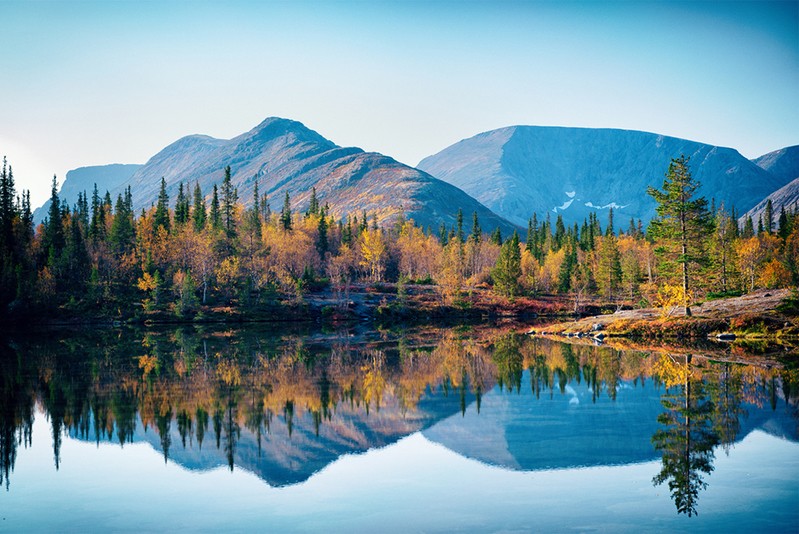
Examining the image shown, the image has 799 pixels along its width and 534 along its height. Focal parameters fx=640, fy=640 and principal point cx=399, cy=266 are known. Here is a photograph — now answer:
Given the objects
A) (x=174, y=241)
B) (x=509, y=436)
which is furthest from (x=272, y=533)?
(x=174, y=241)

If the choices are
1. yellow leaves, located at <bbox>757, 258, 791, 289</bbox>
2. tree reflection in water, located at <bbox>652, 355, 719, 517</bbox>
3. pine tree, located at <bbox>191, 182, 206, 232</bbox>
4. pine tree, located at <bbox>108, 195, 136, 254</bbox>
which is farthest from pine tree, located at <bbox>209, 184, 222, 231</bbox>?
tree reflection in water, located at <bbox>652, 355, 719, 517</bbox>

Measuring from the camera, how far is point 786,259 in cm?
8950

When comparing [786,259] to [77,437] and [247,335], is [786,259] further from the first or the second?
[77,437]

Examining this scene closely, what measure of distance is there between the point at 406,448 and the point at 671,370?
20023mm

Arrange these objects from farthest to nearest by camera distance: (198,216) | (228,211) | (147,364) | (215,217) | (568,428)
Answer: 1. (198,216)
2. (215,217)
3. (228,211)
4. (147,364)
5. (568,428)

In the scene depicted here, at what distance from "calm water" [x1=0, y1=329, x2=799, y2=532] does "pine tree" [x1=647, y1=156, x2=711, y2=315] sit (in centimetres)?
1908

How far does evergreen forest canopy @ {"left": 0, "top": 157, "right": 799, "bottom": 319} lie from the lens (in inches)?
3184

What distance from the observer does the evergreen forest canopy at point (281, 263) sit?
265 ft

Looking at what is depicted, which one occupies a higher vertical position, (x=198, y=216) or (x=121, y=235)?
(x=198, y=216)

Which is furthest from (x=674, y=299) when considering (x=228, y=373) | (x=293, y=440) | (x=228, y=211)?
(x=228, y=211)

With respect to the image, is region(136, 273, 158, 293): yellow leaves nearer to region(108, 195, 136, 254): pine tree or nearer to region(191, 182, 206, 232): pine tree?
region(108, 195, 136, 254): pine tree

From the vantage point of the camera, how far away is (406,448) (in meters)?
22.1

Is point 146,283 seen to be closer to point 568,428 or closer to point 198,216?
point 198,216

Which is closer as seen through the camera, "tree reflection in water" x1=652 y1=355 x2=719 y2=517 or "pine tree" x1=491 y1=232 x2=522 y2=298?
"tree reflection in water" x1=652 y1=355 x2=719 y2=517
